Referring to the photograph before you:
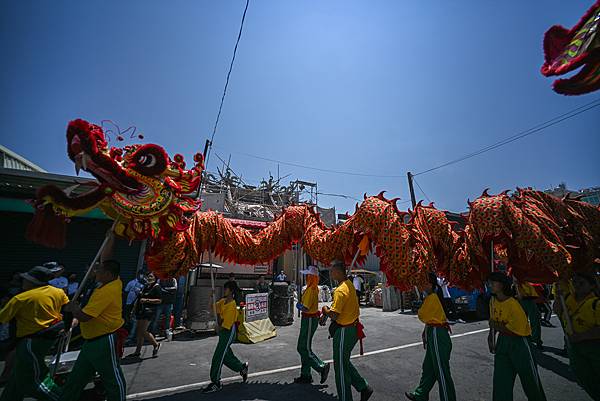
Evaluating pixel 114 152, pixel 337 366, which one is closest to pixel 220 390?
pixel 337 366

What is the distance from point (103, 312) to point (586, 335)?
542 cm

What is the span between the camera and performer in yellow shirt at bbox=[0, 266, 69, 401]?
3209mm

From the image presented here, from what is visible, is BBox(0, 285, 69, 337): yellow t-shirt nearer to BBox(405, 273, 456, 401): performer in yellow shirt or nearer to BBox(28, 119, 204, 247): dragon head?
BBox(28, 119, 204, 247): dragon head

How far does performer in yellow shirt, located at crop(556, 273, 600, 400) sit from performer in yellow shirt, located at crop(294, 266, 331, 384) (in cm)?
319

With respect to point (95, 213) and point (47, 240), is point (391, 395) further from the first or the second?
point (95, 213)

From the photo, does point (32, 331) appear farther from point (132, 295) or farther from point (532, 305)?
point (532, 305)

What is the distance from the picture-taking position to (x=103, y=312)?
3139 millimetres

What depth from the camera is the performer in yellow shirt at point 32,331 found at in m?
3.21

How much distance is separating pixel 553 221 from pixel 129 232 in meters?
6.07

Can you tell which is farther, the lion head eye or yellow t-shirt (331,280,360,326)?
the lion head eye

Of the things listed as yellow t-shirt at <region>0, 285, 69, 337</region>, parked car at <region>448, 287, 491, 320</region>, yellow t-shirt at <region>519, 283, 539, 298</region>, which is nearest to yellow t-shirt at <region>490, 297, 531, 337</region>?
yellow t-shirt at <region>519, 283, 539, 298</region>

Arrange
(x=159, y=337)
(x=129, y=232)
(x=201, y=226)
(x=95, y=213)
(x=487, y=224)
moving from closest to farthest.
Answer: (x=487, y=224), (x=129, y=232), (x=201, y=226), (x=159, y=337), (x=95, y=213)

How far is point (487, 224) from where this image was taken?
3.83 meters

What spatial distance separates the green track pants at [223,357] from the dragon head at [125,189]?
184cm
